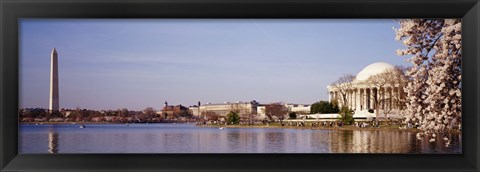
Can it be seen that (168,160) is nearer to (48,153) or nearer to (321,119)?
(48,153)

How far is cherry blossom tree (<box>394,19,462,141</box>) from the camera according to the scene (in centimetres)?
388

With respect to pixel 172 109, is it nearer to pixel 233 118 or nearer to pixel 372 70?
pixel 233 118

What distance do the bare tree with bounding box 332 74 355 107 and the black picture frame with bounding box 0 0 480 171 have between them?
2.78 feet

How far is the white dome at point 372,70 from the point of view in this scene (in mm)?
4309

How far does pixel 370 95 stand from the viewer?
14.7 ft

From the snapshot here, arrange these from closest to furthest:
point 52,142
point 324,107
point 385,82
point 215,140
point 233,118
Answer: point 52,142
point 215,140
point 324,107
point 385,82
point 233,118

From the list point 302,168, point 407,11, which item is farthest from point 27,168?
point 407,11

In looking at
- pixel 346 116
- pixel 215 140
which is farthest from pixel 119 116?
pixel 346 116

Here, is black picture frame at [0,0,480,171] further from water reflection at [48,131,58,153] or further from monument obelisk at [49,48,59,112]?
monument obelisk at [49,48,59,112]

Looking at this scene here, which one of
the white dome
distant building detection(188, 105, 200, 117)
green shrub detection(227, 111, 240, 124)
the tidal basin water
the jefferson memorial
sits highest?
the white dome

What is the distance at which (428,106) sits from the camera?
13.8 feet

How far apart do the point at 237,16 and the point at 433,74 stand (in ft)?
5.18

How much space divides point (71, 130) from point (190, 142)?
2.84 ft

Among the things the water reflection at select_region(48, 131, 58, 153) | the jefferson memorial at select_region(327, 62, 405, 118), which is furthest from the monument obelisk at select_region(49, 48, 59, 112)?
the jefferson memorial at select_region(327, 62, 405, 118)
